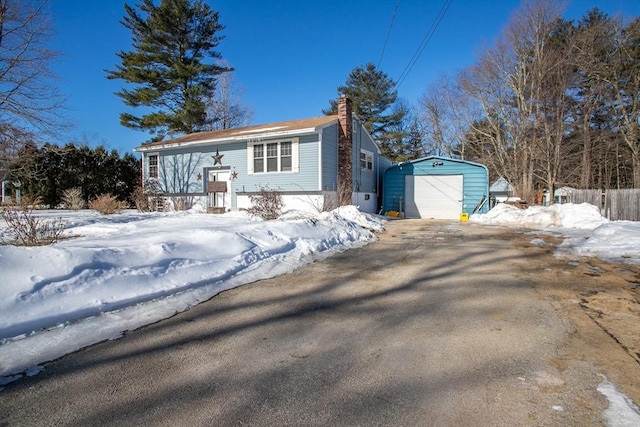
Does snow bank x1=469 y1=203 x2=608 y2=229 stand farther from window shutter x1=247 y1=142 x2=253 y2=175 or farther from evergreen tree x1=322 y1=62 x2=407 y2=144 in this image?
evergreen tree x1=322 y1=62 x2=407 y2=144

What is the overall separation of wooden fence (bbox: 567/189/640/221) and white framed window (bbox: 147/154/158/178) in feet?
65.0

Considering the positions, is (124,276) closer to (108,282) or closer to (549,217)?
(108,282)

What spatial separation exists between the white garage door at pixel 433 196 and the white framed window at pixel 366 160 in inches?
81.2

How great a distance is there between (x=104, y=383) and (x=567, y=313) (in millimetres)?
4129

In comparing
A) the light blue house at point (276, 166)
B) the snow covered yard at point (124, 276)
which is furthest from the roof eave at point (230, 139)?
the snow covered yard at point (124, 276)

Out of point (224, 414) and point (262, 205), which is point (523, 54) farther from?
point (224, 414)

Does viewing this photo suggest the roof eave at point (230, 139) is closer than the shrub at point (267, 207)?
No

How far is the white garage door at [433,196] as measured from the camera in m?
17.3

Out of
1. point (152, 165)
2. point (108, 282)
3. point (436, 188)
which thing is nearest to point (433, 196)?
point (436, 188)

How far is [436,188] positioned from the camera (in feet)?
57.8

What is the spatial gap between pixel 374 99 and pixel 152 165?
21792 mm

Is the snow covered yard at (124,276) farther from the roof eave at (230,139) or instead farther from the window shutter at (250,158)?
the window shutter at (250,158)

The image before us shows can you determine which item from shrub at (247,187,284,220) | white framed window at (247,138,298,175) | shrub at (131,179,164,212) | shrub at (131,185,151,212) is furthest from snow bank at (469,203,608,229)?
shrub at (131,185,151,212)

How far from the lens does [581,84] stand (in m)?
20.4
